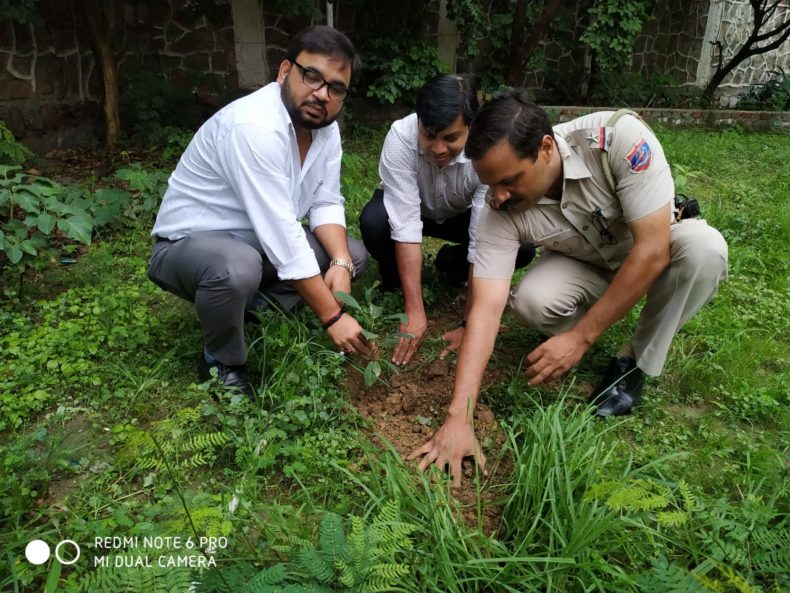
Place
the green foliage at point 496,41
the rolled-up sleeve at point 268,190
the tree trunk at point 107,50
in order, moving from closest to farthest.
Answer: the rolled-up sleeve at point 268,190, the tree trunk at point 107,50, the green foliage at point 496,41

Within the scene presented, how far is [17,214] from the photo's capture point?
3264mm

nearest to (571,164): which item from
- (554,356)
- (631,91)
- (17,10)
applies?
(554,356)

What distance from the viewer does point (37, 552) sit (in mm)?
1558

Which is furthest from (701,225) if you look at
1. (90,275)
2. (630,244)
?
(90,275)

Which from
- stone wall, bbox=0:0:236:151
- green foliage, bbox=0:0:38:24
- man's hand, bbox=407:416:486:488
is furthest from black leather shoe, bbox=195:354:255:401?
stone wall, bbox=0:0:236:151

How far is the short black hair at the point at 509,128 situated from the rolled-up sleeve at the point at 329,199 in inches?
32.0

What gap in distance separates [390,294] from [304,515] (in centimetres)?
139

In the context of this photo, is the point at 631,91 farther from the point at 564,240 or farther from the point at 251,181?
the point at 251,181

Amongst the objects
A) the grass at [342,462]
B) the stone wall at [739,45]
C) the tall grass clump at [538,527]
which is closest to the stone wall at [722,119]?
the stone wall at [739,45]

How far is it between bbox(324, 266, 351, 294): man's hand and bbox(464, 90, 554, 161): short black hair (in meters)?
0.79

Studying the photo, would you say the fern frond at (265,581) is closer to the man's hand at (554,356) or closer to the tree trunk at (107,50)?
the man's hand at (554,356)

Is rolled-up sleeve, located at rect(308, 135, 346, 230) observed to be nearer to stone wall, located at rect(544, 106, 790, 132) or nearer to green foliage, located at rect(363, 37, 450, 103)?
green foliage, located at rect(363, 37, 450, 103)

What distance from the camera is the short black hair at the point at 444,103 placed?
2279mm

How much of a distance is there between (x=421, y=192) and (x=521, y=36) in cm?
539
